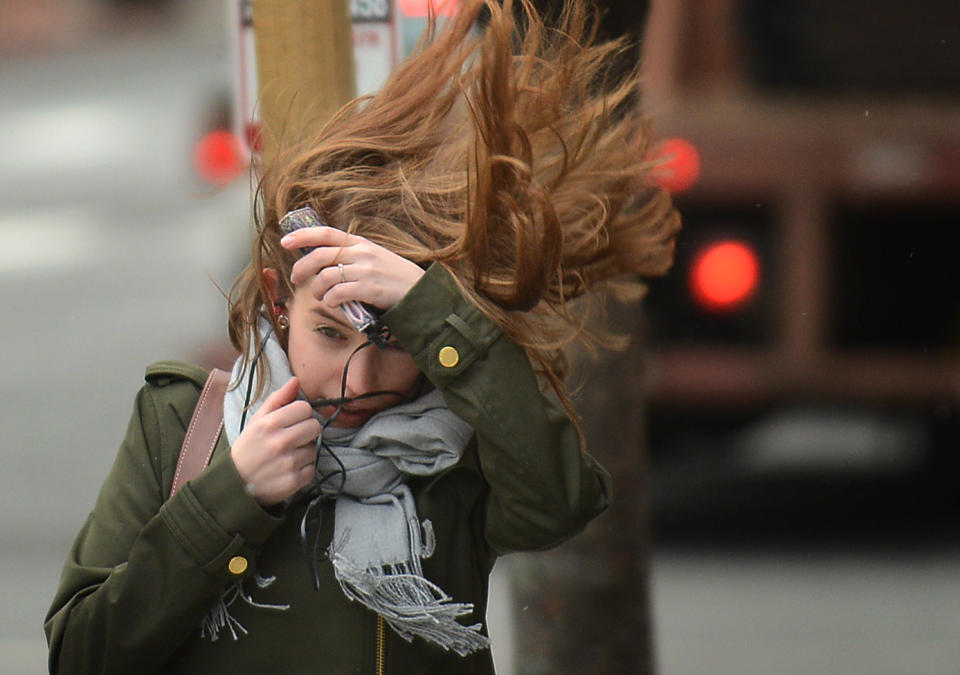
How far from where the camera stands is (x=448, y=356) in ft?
6.15

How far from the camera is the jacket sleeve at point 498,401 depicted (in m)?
1.88

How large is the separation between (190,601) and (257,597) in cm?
12

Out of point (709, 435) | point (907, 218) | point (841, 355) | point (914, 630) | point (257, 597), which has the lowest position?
point (914, 630)

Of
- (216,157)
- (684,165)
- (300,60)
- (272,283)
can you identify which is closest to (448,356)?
(272,283)

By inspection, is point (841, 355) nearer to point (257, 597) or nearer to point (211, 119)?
point (211, 119)

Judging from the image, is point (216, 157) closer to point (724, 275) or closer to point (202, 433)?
point (724, 275)

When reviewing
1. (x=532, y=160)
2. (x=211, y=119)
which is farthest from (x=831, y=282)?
(x=532, y=160)

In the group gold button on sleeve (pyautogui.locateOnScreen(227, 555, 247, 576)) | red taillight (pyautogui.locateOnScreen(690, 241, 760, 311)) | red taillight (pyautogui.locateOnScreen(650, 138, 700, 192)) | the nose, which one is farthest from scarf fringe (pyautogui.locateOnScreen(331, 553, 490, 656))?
red taillight (pyautogui.locateOnScreen(690, 241, 760, 311))

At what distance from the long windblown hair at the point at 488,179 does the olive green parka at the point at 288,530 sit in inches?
3.4

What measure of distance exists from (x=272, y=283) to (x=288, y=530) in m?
0.36

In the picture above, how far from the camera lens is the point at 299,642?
1.95 metres

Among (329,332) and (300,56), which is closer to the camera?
(329,332)

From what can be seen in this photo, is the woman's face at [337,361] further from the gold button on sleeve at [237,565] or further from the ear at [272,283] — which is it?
the gold button on sleeve at [237,565]

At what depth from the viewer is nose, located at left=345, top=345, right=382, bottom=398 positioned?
1932mm
